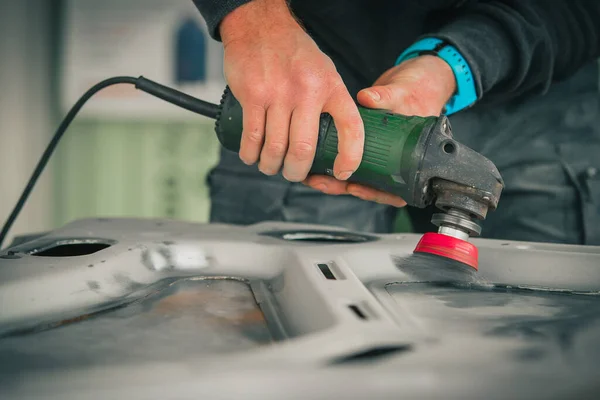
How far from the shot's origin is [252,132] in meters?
0.64

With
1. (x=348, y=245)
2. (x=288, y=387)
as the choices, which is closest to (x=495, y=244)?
(x=348, y=245)

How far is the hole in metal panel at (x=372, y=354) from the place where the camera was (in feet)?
1.10

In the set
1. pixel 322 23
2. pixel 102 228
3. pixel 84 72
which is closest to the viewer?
pixel 102 228

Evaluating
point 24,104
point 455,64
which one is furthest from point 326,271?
point 24,104

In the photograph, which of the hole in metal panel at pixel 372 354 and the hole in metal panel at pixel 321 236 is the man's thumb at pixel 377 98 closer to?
the hole in metal panel at pixel 321 236

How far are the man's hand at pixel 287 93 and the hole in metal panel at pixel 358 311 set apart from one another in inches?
9.4

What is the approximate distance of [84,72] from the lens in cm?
207

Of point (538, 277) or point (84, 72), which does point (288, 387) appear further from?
point (84, 72)

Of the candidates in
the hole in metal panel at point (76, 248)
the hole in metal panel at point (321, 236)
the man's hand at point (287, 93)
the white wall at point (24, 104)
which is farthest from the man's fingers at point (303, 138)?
the white wall at point (24, 104)

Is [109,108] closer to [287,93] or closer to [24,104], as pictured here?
[24,104]

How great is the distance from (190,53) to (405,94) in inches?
59.2

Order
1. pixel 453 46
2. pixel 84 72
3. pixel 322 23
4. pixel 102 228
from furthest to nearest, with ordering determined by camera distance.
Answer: pixel 84 72
pixel 322 23
pixel 453 46
pixel 102 228

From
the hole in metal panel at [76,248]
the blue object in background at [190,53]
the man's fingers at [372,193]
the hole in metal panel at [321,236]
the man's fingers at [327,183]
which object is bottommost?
the hole in metal panel at [76,248]

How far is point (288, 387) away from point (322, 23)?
0.75m
